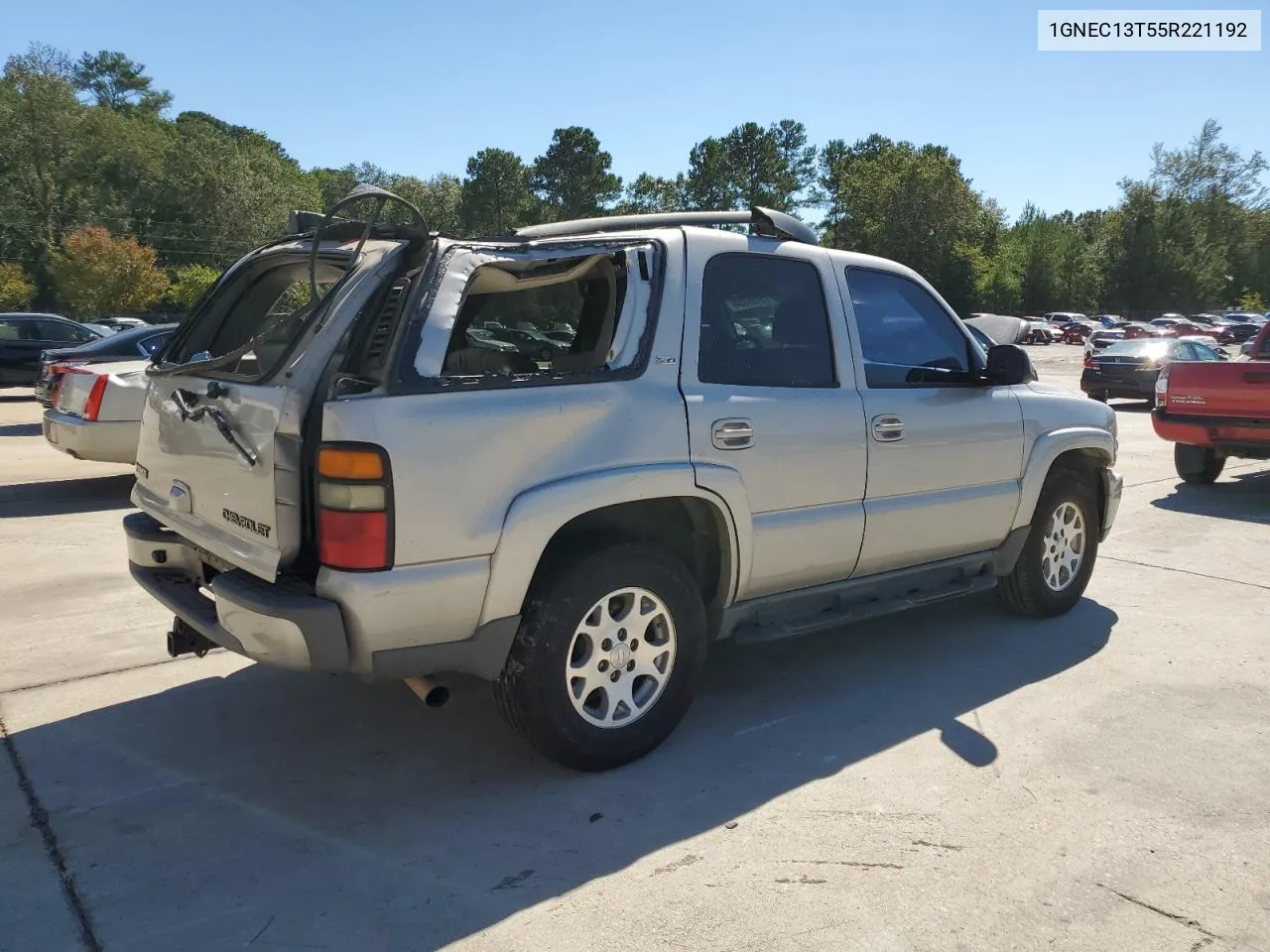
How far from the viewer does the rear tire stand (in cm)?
993

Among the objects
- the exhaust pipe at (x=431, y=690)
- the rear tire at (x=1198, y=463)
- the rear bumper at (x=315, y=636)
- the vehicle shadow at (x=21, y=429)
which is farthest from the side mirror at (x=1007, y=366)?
the vehicle shadow at (x=21, y=429)

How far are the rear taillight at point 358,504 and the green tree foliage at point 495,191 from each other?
78875 millimetres

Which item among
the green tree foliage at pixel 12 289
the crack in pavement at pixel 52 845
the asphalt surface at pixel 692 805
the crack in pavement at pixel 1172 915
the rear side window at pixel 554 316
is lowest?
the crack in pavement at pixel 1172 915

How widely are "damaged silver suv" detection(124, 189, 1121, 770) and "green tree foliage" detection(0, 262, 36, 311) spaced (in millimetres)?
46967

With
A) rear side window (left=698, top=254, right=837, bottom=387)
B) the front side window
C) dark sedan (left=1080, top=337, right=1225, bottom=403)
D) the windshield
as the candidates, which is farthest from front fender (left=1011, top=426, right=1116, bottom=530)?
the front side window

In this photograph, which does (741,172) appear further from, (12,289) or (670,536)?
(670,536)

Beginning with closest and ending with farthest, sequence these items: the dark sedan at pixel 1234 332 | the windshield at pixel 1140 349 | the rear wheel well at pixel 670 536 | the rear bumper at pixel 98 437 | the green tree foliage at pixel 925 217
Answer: the rear wheel well at pixel 670 536 → the rear bumper at pixel 98 437 → the windshield at pixel 1140 349 → the dark sedan at pixel 1234 332 → the green tree foliage at pixel 925 217

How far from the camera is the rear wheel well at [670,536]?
356 centimetres

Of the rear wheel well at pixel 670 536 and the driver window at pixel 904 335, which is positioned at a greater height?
the driver window at pixel 904 335

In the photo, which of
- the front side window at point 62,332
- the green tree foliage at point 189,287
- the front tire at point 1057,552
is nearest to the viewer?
the front tire at point 1057,552

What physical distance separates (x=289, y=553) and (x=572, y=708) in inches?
42.7

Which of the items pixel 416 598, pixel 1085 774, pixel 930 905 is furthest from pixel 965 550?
pixel 416 598

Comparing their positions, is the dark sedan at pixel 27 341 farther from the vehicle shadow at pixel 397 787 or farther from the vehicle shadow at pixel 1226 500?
the vehicle shadow at pixel 1226 500

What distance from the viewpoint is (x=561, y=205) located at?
80.2 metres
